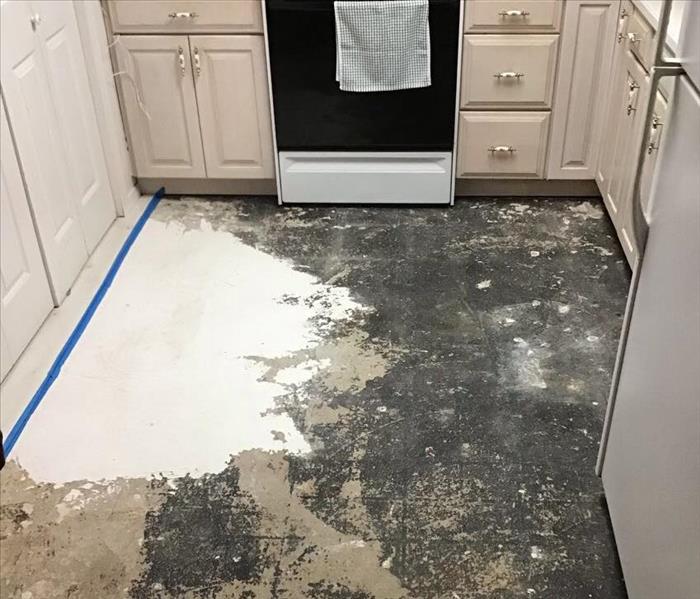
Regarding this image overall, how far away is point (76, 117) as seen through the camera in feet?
9.28

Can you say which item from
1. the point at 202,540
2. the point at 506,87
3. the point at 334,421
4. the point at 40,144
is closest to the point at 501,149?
the point at 506,87

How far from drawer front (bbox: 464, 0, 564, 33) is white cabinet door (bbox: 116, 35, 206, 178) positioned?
1075 mm

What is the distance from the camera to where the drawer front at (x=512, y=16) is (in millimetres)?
2902

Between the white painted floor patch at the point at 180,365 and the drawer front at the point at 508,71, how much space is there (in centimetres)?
98

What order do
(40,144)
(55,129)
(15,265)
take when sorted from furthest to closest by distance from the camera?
(55,129), (40,144), (15,265)

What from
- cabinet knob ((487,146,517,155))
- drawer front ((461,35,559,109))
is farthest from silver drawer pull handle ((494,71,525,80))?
cabinet knob ((487,146,517,155))

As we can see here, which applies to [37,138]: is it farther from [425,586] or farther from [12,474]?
[425,586]

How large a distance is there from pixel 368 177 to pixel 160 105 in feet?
2.83

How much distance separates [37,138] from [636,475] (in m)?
1.98

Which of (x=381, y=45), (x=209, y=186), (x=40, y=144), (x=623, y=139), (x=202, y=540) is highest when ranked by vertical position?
(x=381, y=45)

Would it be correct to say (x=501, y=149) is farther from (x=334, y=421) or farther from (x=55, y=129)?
(x=55, y=129)

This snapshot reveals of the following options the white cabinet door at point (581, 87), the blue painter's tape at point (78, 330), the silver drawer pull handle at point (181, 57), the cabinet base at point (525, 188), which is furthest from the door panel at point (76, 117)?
the white cabinet door at point (581, 87)

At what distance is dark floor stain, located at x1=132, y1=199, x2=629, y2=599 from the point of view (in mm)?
1800

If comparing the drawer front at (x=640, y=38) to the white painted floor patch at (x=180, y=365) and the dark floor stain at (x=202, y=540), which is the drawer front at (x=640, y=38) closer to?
the white painted floor patch at (x=180, y=365)
